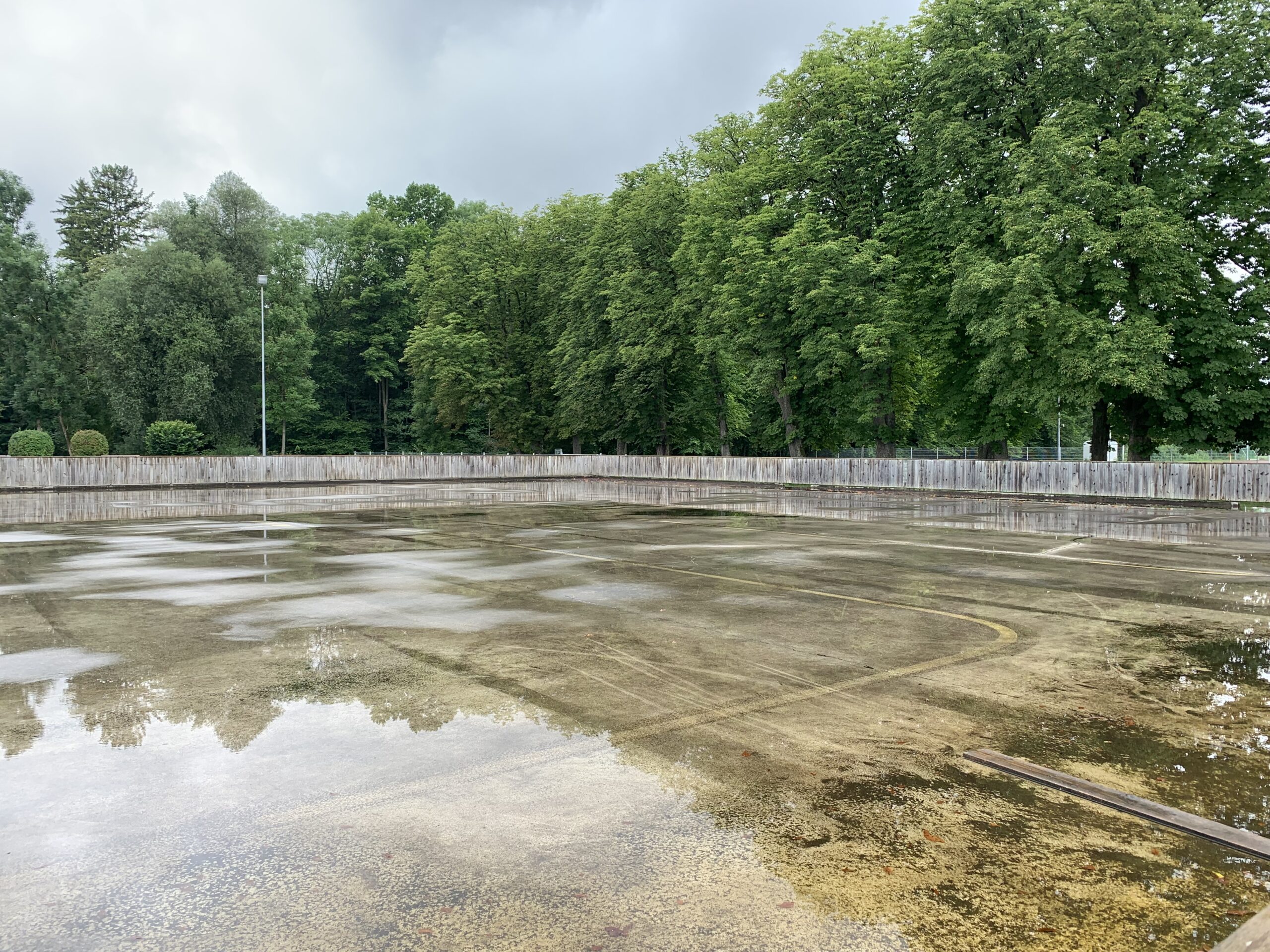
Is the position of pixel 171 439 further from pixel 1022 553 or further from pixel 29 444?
pixel 1022 553

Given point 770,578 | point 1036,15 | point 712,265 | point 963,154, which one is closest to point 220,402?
point 712,265

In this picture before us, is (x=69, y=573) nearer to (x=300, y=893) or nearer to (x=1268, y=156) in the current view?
(x=300, y=893)

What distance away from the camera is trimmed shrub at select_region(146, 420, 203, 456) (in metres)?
47.8

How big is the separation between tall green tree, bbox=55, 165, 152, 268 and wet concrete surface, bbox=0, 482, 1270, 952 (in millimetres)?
81445

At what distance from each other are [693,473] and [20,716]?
142ft

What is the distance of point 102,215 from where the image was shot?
79000 mm

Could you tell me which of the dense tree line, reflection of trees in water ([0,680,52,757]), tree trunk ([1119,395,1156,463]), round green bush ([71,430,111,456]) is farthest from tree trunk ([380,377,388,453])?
reflection of trees in water ([0,680,52,757])

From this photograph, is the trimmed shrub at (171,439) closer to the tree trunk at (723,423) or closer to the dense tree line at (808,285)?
the dense tree line at (808,285)

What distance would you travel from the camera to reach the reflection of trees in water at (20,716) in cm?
526

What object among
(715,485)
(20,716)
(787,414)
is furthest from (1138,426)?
(20,716)

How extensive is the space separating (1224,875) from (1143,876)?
32 cm

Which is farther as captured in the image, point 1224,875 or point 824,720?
point 824,720

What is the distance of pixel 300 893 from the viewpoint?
11.4 feet

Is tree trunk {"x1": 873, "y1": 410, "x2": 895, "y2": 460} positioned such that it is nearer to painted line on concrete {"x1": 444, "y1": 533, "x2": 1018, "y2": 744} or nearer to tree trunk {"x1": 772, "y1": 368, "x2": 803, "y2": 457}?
tree trunk {"x1": 772, "y1": 368, "x2": 803, "y2": 457}
